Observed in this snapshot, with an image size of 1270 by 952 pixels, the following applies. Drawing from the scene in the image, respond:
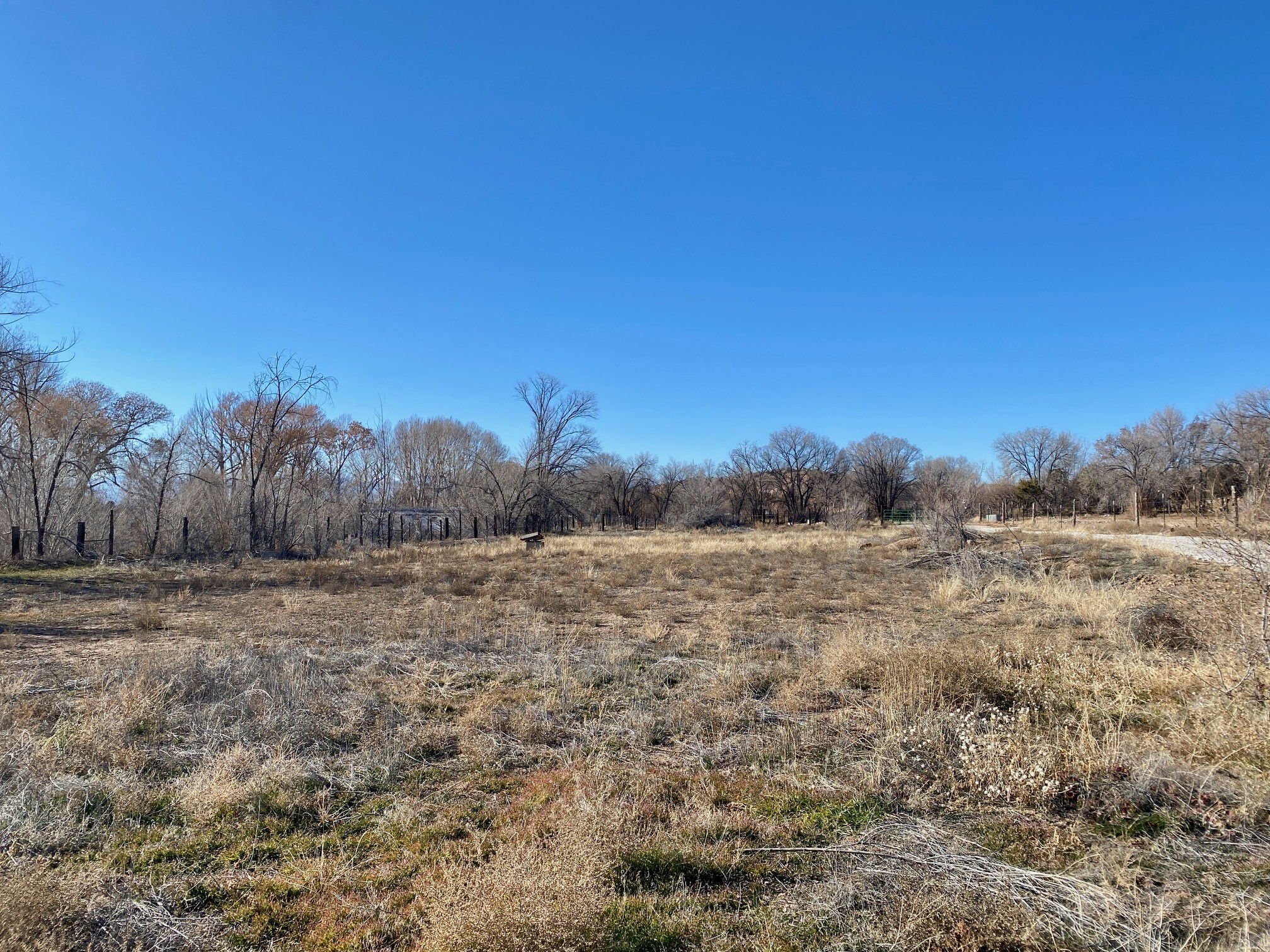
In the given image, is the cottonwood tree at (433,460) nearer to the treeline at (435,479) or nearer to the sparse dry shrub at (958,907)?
the treeline at (435,479)

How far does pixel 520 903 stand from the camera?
7.99ft

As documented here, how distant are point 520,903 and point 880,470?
2888 inches

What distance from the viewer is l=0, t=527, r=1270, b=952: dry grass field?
2641 millimetres

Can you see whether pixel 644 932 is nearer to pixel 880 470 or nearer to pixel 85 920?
pixel 85 920

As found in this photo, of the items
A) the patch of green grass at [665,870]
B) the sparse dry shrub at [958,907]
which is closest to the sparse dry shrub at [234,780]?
the patch of green grass at [665,870]

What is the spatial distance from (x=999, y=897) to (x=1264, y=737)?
10.1ft

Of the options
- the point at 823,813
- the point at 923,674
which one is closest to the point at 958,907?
the point at 823,813

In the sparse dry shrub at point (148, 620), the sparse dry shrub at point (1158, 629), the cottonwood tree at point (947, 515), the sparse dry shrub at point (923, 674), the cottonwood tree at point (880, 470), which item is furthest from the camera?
the cottonwood tree at point (880, 470)

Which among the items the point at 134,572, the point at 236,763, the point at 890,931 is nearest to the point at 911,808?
the point at 890,931

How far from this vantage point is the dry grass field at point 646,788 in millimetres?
2641

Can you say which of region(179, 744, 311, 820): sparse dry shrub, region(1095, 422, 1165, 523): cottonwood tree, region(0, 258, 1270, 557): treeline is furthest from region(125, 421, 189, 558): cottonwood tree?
region(1095, 422, 1165, 523): cottonwood tree

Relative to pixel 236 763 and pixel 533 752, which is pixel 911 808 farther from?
pixel 236 763

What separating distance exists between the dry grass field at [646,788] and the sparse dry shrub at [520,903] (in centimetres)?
1

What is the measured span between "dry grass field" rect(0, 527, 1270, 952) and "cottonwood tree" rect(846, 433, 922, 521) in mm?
62839
